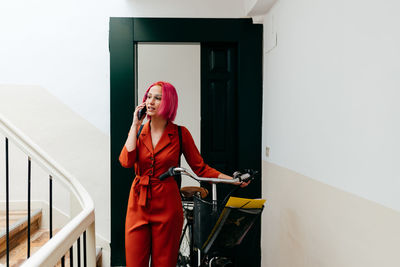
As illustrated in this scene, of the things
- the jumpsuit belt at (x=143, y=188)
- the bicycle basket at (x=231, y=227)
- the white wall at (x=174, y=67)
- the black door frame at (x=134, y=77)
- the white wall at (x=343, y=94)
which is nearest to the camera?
the white wall at (x=343, y=94)

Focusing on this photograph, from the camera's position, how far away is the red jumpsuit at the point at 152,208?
6.14ft

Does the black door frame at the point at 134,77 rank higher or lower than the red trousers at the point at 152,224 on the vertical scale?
higher

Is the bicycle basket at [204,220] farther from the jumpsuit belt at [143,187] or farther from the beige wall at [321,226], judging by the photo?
the beige wall at [321,226]

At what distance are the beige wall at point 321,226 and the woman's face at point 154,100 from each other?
0.94 meters

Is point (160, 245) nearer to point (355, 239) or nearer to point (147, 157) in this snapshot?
point (147, 157)

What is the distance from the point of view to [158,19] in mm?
2836

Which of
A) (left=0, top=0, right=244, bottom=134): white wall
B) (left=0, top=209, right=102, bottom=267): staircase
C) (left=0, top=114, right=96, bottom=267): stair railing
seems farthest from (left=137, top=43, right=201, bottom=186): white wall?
(left=0, top=114, right=96, bottom=267): stair railing

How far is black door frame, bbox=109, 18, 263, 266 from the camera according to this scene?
2832mm

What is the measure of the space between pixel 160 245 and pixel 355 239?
105 centimetres

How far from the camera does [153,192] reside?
1.89 m

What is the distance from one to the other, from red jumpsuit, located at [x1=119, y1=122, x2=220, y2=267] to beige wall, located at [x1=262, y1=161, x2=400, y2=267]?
0.72 meters

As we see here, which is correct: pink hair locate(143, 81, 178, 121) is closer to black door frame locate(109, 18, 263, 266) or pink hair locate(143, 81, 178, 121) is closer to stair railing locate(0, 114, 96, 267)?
stair railing locate(0, 114, 96, 267)

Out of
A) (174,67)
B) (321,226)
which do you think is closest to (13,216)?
(321,226)

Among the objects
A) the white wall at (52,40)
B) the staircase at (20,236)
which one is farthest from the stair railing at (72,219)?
the white wall at (52,40)
